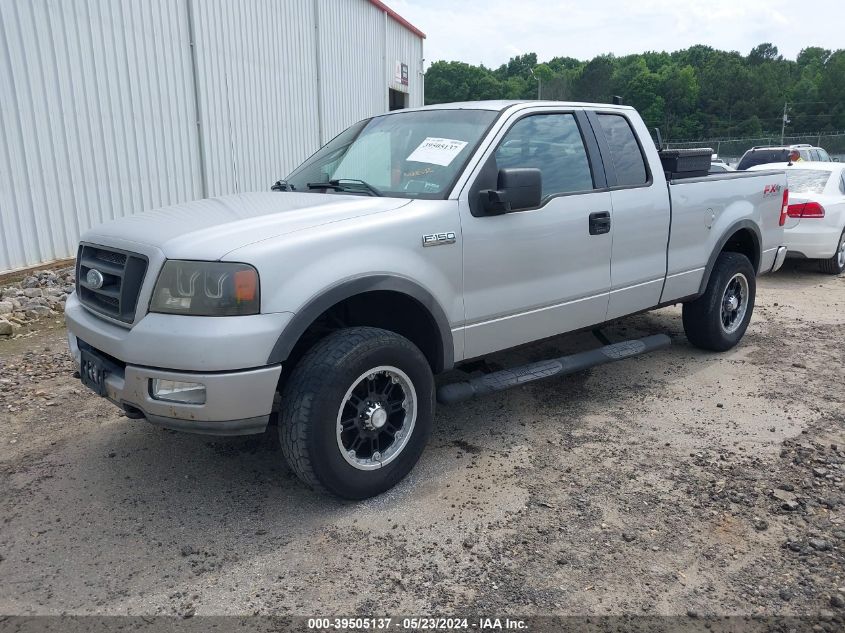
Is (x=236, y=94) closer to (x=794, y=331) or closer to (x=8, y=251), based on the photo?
(x=8, y=251)

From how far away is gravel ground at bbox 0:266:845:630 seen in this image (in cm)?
272

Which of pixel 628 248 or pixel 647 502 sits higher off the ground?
pixel 628 248

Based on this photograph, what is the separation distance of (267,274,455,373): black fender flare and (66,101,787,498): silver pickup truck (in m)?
0.01

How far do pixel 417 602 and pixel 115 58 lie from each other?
27.4 feet

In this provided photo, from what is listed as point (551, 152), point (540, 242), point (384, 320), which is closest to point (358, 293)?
point (384, 320)

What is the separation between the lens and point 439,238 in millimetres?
3549

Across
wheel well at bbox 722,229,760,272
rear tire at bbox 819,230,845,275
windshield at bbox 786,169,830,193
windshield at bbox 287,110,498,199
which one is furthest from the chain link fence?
windshield at bbox 287,110,498,199

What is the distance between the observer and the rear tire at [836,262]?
377 inches

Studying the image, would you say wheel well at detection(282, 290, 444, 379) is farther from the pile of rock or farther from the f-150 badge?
the pile of rock

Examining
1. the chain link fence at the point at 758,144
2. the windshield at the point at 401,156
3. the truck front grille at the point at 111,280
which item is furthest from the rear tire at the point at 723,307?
the chain link fence at the point at 758,144

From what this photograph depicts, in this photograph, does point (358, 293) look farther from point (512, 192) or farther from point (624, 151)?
point (624, 151)

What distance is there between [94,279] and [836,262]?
393 inches

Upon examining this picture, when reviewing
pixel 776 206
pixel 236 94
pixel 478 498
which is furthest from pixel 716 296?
pixel 236 94

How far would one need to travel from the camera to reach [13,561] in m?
2.95
